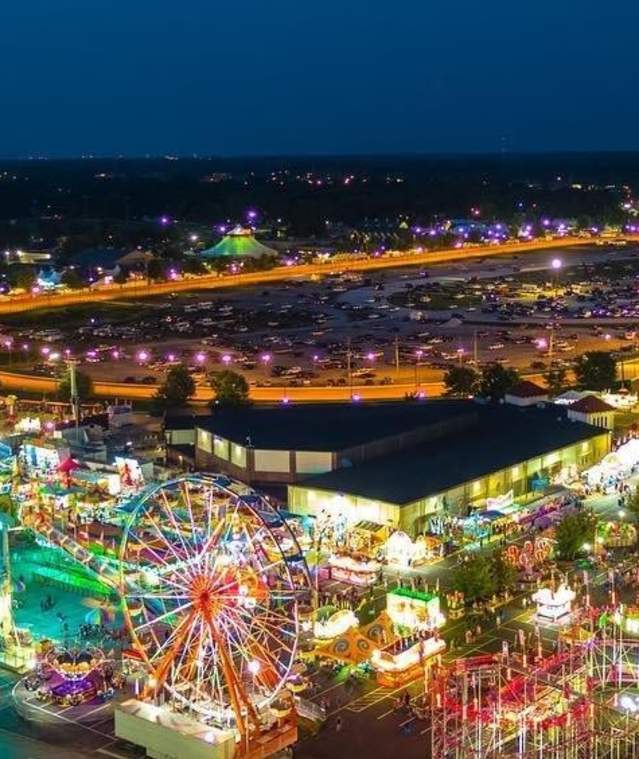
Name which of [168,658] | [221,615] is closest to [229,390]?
[221,615]

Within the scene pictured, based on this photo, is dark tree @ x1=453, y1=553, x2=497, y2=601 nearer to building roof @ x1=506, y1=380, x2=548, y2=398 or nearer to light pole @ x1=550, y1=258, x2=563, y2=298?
building roof @ x1=506, y1=380, x2=548, y2=398

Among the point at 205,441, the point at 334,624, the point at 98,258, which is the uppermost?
the point at 98,258

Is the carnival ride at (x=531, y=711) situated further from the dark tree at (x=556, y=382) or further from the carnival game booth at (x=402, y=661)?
the dark tree at (x=556, y=382)

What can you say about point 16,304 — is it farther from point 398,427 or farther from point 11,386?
point 398,427

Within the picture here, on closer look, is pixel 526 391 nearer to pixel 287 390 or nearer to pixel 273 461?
pixel 287 390

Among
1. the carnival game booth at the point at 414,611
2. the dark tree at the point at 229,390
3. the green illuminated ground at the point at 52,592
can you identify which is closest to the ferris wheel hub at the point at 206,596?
the carnival game booth at the point at 414,611

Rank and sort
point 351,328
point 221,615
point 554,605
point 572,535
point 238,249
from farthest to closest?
point 238,249, point 351,328, point 572,535, point 554,605, point 221,615

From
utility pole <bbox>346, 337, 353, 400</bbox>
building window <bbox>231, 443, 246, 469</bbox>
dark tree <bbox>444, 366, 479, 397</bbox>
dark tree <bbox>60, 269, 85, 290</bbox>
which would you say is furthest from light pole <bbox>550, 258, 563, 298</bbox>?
building window <bbox>231, 443, 246, 469</bbox>
